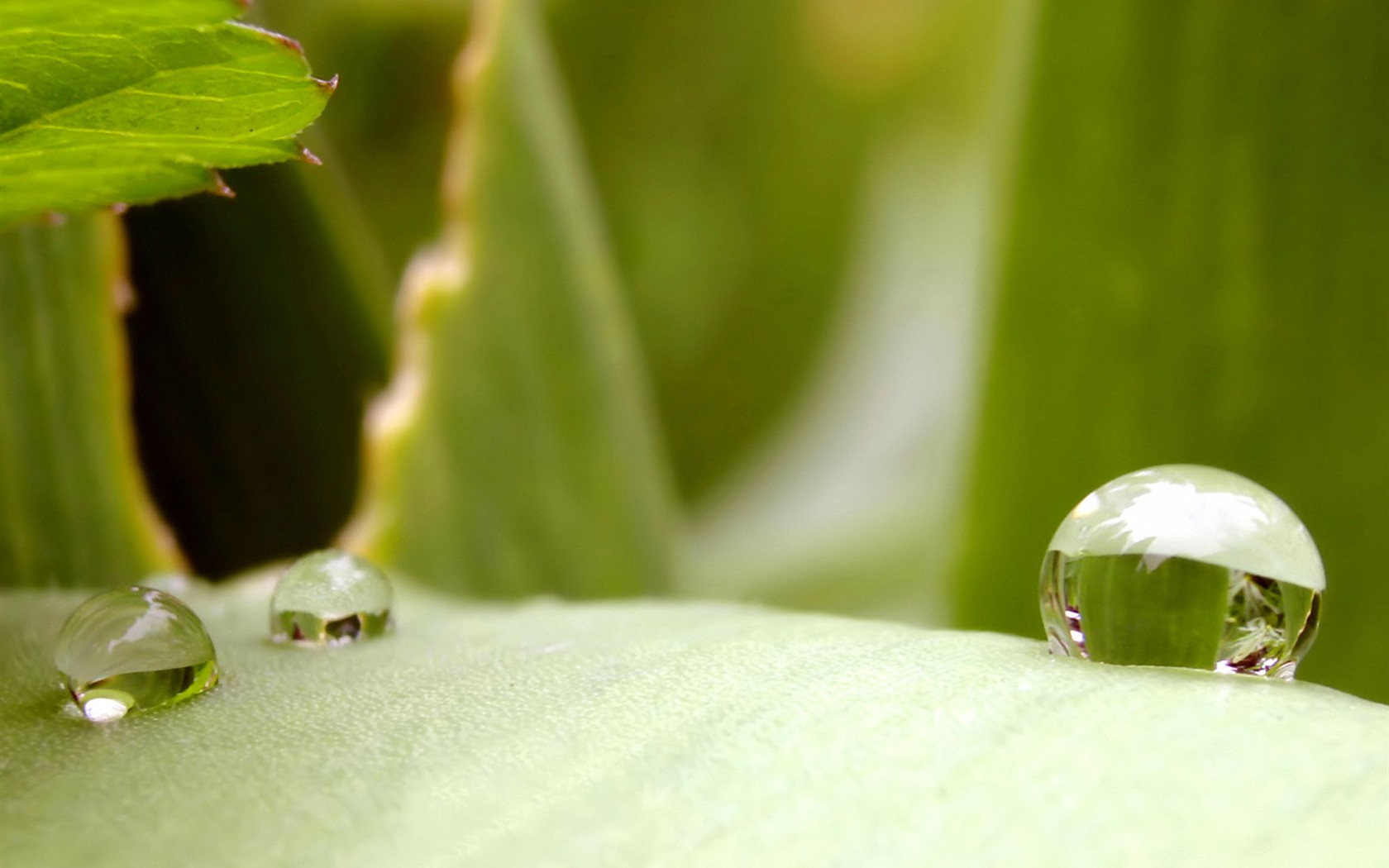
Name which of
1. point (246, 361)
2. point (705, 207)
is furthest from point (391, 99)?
point (246, 361)

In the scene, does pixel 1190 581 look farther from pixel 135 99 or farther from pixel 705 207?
pixel 705 207

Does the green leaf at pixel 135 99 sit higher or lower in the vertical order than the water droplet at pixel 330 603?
higher

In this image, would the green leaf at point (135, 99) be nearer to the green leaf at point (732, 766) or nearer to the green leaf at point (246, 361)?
the green leaf at point (732, 766)

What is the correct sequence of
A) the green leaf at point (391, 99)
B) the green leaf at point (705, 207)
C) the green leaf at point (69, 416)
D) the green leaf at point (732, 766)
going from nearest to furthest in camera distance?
the green leaf at point (732, 766) → the green leaf at point (69, 416) → the green leaf at point (391, 99) → the green leaf at point (705, 207)

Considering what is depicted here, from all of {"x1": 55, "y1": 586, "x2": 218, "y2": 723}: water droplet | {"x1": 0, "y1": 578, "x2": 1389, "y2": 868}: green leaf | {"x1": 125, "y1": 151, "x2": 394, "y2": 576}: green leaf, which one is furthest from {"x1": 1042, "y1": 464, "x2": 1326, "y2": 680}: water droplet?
{"x1": 125, "y1": 151, "x2": 394, "y2": 576}: green leaf

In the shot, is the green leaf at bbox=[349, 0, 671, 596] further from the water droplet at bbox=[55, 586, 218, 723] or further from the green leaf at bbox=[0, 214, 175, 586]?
the water droplet at bbox=[55, 586, 218, 723]

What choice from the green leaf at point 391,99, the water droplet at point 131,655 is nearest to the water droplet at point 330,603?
the water droplet at point 131,655

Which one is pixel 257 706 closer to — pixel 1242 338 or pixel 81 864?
pixel 81 864
